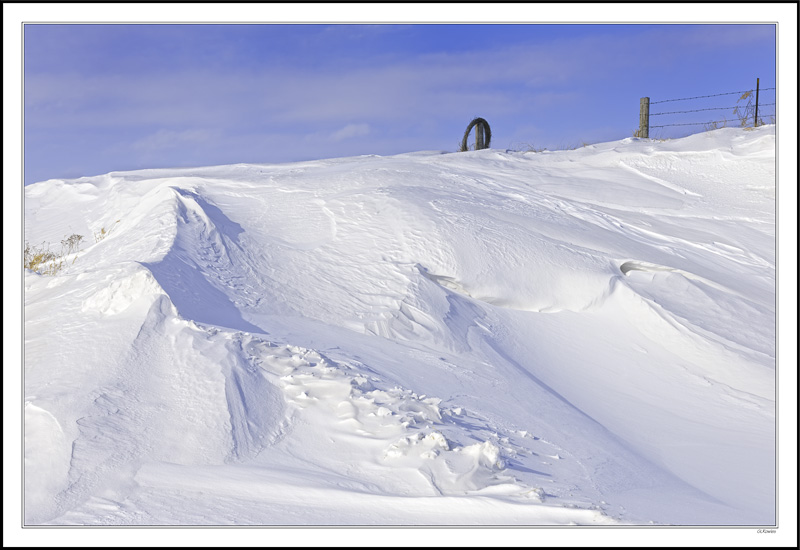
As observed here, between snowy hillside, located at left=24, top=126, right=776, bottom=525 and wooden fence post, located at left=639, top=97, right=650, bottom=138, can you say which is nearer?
snowy hillside, located at left=24, top=126, right=776, bottom=525

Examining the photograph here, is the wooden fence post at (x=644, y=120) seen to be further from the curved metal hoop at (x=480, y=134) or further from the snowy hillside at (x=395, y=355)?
the snowy hillside at (x=395, y=355)

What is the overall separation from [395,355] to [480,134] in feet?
25.2

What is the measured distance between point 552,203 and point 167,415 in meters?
5.12

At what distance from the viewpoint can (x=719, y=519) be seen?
3.06 meters

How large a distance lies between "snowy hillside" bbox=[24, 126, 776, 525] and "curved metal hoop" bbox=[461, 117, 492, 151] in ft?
11.2

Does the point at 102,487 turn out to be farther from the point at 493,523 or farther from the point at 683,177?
the point at 683,177

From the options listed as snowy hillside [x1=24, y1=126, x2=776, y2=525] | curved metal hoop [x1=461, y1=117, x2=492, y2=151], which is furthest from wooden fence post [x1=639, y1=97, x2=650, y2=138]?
snowy hillside [x1=24, y1=126, x2=776, y2=525]

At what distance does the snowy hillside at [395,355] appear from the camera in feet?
9.79

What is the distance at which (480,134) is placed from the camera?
37.0ft

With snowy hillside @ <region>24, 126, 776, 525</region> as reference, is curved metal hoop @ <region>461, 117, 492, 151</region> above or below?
above

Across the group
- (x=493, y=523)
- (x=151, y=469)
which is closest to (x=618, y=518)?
(x=493, y=523)

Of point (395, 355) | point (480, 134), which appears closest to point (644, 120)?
point (480, 134)

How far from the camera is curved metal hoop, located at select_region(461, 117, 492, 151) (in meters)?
11.2

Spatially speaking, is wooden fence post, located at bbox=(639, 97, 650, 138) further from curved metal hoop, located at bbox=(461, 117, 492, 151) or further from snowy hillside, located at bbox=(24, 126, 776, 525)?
snowy hillside, located at bbox=(24, 126, 776, 525)
